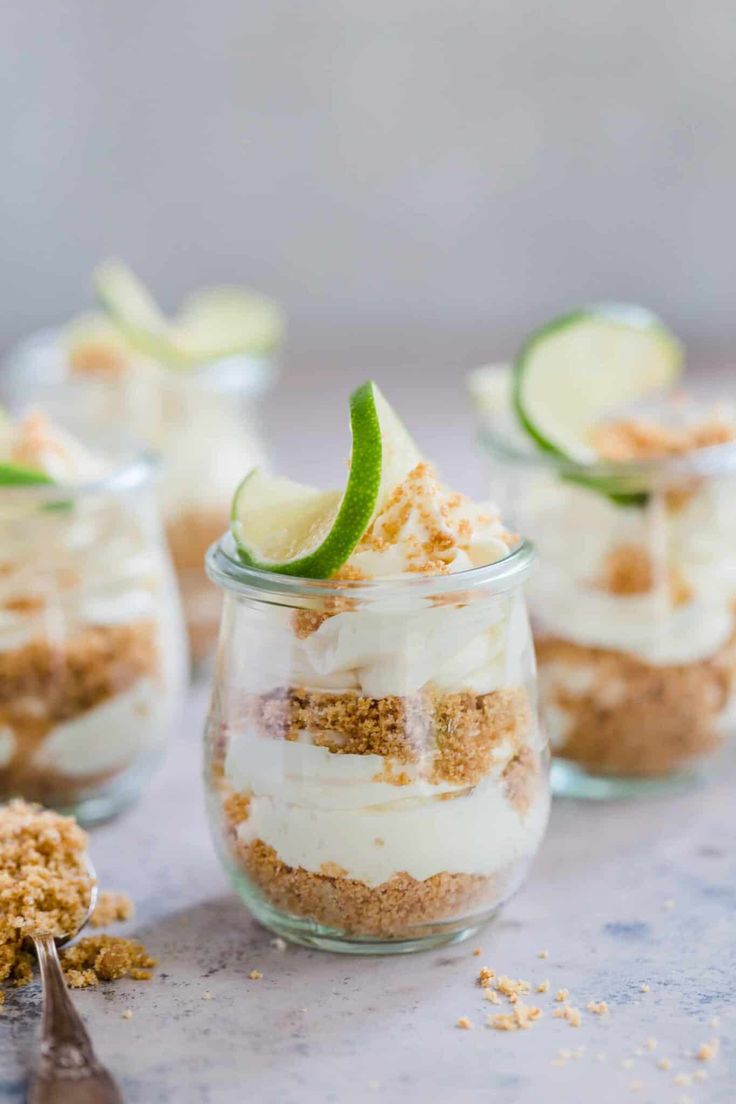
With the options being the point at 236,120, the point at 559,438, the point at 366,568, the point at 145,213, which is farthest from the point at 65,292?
the point at 366,568

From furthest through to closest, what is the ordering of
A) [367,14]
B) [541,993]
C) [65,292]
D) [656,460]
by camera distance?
1. [65,292]
2. [367,14]
3. [656,460]
4. [541,993]

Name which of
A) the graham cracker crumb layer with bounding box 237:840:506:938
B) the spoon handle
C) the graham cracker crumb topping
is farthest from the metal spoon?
the graham cracker crumb topping

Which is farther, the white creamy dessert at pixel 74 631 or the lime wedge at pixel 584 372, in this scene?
the lime wedge at pixel 584 372

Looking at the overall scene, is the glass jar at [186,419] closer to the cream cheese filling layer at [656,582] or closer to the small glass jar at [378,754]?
the cream cheese filling layer at [656,582]

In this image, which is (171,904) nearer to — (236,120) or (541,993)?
(541,993)

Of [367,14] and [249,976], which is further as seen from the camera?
[367,14]

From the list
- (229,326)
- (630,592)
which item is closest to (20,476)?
(630,592)

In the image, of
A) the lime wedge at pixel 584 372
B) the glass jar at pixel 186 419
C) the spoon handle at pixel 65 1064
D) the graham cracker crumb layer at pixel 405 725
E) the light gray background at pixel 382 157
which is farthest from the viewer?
the light gray background at pixel 382 157

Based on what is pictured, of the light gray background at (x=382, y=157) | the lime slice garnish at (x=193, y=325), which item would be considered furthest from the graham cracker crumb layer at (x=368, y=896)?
the light gray background at (x=382, y=157)
